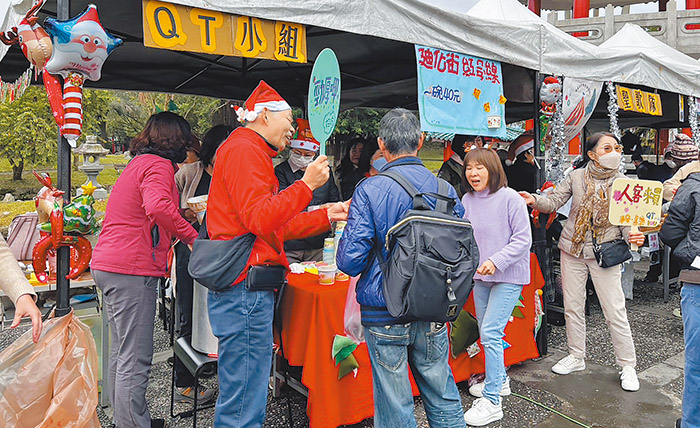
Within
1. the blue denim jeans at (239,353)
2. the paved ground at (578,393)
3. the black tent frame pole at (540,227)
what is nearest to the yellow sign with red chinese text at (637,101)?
the black tent frame pole at (540,227)

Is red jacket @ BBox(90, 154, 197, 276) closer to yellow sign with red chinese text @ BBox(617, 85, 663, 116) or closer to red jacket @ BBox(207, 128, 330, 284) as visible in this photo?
red jacket @ BBox(207, 128, 330, 284)

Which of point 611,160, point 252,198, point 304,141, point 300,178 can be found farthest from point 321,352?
point 611,160

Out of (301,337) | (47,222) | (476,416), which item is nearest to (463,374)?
(476,416)

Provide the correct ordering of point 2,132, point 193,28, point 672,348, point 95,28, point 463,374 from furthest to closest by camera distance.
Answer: point 2,132, point 672,348, point 463,374, point 193,28, point 95,28

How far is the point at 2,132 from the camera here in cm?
1638

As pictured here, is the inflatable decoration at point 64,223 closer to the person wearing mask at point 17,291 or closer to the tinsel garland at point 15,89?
the person wearing mask at point 17,291

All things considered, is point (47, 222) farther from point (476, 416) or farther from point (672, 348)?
point (672, 348)

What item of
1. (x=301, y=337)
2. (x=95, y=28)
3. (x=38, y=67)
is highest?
(x=95, y=28)

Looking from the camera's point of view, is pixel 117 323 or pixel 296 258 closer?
pixel 117 323

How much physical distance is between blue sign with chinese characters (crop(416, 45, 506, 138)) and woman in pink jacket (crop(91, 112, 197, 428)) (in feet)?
5.63

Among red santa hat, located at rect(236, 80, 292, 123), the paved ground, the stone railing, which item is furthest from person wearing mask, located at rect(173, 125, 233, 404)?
the stone railing

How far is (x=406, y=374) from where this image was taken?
2.01 meters

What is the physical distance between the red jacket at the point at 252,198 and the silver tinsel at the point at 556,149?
3041 mm

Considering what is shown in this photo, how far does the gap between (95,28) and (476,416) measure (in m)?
2.87
